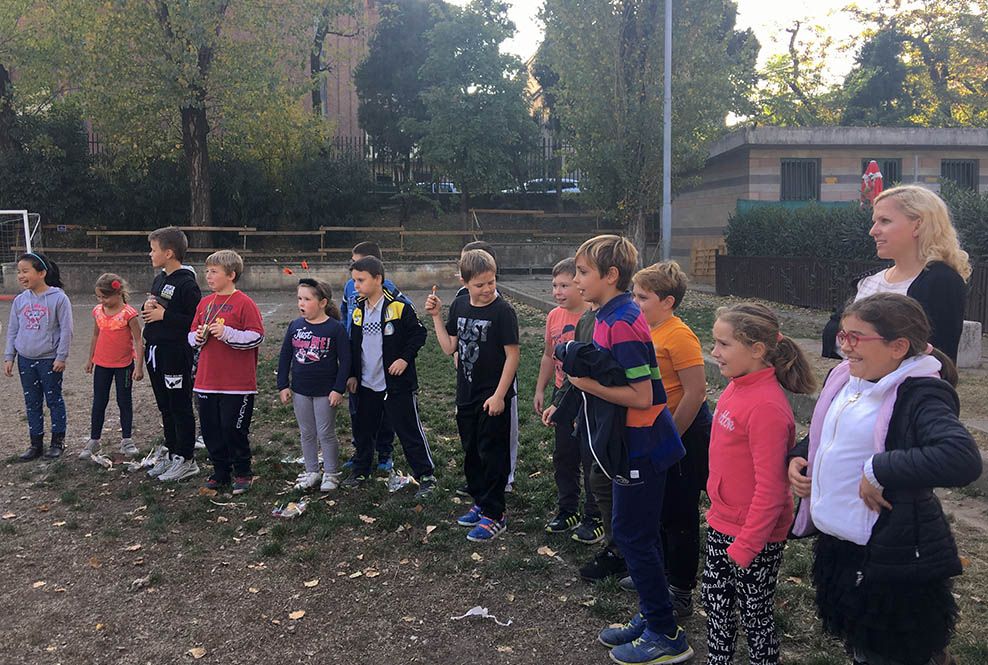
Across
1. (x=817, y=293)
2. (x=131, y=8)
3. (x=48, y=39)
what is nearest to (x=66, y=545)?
(x=817, y=293)

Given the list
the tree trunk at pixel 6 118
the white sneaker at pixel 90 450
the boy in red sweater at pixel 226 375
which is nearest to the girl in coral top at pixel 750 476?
the boy in red sweater at pixel 226 375

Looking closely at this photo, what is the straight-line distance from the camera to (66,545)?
4895mm

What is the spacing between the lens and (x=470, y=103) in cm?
2997

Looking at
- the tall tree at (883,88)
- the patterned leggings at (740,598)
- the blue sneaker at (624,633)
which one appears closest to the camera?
the patterned leggings at (740,598)

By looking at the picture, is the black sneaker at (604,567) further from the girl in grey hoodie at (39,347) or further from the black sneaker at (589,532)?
the girl in grey hoodie at (39,347)

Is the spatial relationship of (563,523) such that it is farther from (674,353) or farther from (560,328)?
(674,353)

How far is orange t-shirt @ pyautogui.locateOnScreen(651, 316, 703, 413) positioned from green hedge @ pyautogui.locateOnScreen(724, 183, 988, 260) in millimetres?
10673

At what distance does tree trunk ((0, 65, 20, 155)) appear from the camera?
86.4 ft

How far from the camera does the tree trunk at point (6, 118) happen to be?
86.4 ft

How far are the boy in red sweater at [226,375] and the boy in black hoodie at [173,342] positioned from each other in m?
0.28

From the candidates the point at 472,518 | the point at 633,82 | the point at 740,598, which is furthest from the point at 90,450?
the point at 633,82

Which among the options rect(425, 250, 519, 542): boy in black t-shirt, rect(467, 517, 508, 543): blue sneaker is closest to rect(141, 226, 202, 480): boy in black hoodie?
rect(425, 250, 519, 542): boy in black t-shirt

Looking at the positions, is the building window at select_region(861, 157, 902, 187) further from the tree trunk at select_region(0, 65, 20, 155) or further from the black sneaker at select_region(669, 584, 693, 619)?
the tree trunk at select_region(0, 65, 20, 155)

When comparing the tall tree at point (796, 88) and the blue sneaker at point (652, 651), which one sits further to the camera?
the tall tree at point (796, 88)
